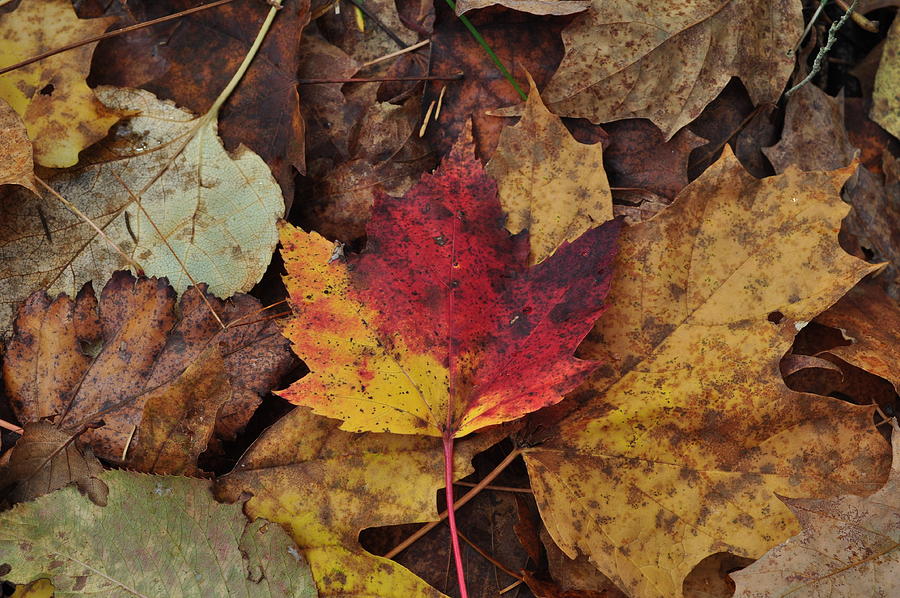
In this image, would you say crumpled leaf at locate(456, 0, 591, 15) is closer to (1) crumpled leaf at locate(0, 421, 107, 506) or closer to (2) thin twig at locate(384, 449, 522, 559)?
(2) thin twig at locate(384, 449, 522, 559)

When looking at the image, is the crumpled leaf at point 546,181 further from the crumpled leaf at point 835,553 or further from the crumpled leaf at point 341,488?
the crumpled leaf at point 835,553

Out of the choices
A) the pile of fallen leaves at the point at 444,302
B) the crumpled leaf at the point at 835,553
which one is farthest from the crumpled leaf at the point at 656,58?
the crumpled leaf at the point at 835,553

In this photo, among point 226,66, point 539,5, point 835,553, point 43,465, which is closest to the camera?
point 835,553

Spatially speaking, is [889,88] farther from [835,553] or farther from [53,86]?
[53,86]

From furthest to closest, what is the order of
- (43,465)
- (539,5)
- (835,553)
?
(539,5)
(43,465)
(835,553)

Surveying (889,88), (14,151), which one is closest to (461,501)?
(14,151)

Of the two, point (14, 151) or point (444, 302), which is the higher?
point (14, 151)
